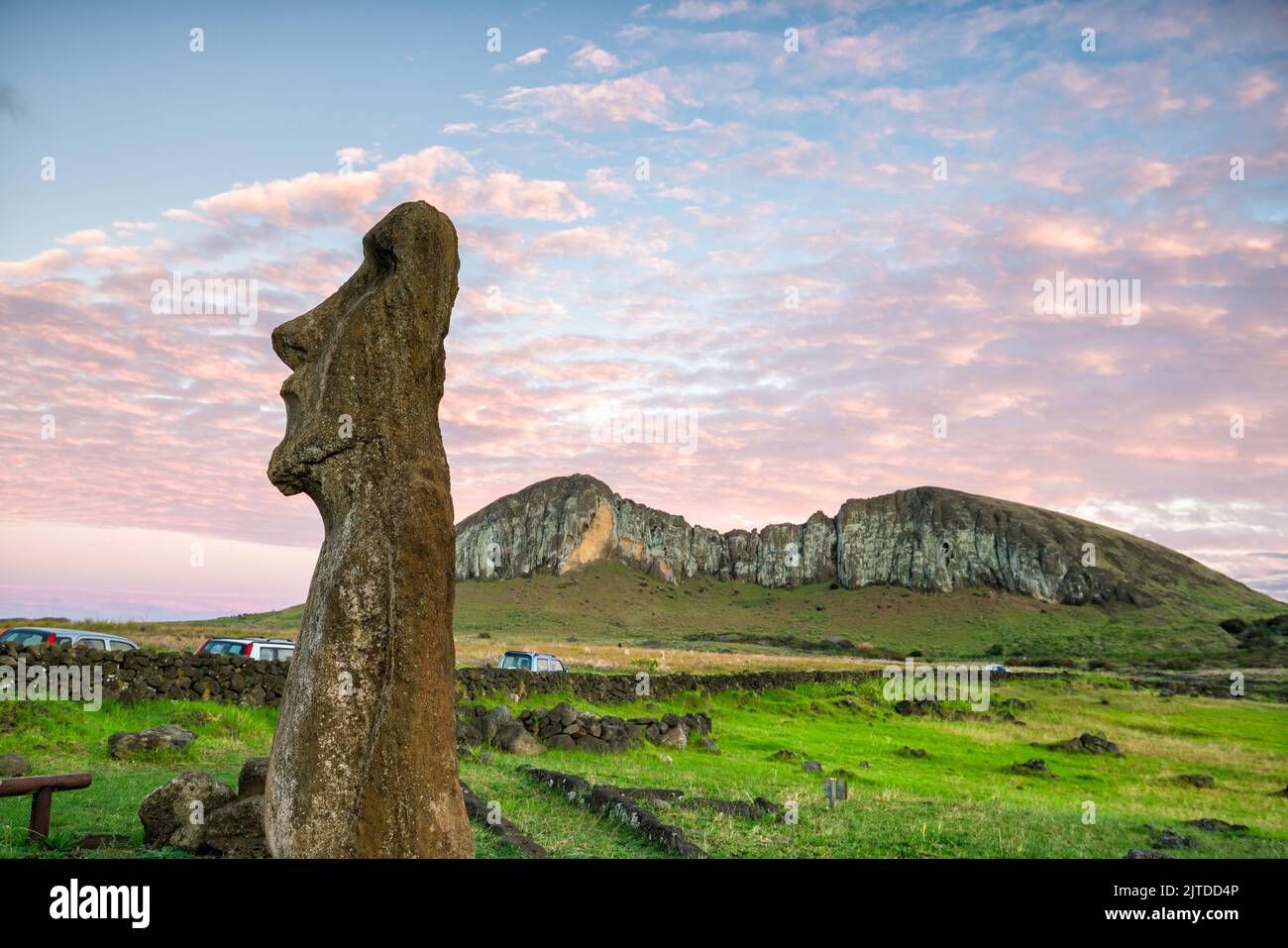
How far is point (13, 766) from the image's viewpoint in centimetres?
1170

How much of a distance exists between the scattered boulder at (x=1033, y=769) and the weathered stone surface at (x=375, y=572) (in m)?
22.1

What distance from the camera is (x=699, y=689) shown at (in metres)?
34.2

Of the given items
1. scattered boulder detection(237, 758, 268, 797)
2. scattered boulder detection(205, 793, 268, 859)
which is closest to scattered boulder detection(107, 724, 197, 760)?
scattered boulder detection(237, 758, 268, 797)

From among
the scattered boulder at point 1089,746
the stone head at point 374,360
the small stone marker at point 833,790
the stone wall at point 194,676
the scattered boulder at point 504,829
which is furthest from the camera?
the scattered boulder at point 1089,746

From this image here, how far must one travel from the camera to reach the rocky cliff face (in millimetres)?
146125

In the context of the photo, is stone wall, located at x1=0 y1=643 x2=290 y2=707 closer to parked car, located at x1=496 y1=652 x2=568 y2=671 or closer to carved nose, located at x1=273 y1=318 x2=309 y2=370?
parked car, located at x1=496 y1=652 x2=568 y2=671

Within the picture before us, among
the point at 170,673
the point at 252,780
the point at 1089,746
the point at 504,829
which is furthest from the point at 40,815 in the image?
the point at 1089,746

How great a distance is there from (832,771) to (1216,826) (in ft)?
25.7

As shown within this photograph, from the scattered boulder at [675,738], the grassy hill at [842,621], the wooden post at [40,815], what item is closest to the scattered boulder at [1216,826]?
the scattered boulder at [675,738]

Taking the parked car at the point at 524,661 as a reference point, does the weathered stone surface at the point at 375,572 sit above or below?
above

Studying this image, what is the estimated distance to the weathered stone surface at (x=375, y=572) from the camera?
5859 mm

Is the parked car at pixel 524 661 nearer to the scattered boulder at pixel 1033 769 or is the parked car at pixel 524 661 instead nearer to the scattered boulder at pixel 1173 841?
the scattered boulder at pixel 1033 769
